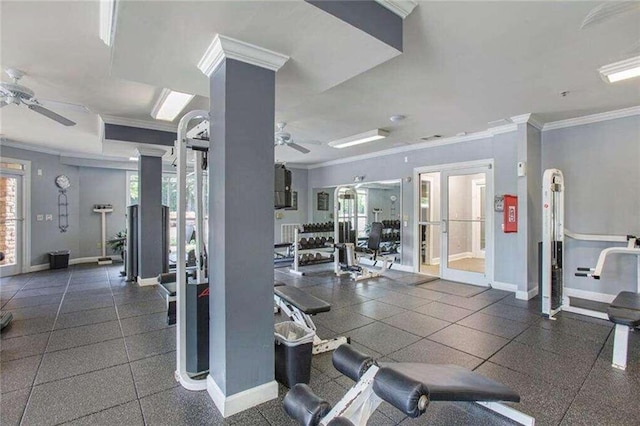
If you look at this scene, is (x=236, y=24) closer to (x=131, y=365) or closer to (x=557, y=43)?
(x=557, y=43)

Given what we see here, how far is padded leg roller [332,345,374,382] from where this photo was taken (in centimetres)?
154

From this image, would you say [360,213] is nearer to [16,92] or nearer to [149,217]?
[149,217]

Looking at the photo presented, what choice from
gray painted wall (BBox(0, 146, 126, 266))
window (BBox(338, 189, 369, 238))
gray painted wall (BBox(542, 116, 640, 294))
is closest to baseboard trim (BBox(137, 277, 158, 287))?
gray painted wall (BBox(0, 146, 126, 266))

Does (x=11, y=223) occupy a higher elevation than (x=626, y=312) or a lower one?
higher

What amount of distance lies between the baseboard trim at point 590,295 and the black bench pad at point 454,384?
363cm

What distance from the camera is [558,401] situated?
213cm

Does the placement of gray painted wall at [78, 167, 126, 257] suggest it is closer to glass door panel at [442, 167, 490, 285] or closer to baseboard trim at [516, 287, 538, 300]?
glass door panel at [442, 167, 490, 285]

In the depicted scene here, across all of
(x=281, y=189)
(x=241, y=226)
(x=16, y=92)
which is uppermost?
(x=16, y=92)

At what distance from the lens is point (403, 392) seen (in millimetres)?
1267

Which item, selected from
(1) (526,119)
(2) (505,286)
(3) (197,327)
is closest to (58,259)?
(3) (197,327)

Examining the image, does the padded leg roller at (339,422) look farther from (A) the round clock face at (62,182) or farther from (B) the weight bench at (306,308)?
(A) the round clock face at (62,182)

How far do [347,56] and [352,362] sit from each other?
1858 mm

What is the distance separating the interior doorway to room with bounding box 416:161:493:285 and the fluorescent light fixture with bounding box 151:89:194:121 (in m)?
4.42

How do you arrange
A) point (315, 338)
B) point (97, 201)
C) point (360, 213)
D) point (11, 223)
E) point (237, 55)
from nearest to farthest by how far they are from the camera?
point (237, 55)
point (315, 338)
point (11, 223)
point (97, 201)
point (360, 213)
